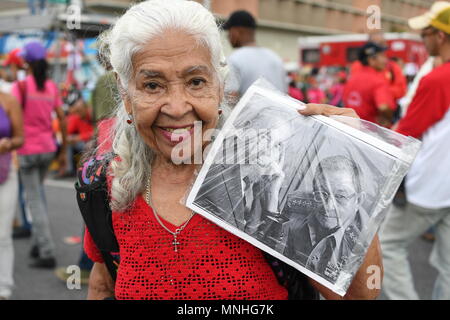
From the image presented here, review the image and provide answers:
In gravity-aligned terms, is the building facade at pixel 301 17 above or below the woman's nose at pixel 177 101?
below

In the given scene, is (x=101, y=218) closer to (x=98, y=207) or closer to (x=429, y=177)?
(x=98, y=207)

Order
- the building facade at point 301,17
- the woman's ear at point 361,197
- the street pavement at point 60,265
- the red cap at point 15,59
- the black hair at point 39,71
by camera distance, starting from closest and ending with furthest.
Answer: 1. the woman's ear at point 361,197
2. the street pavement at point 60,265
3. the black hair at point 39,71
4. the red cap at point 15,59
5. the building facade at point 301,17

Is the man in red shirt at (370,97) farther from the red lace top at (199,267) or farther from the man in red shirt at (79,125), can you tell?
the man in red shirt at (79,125)

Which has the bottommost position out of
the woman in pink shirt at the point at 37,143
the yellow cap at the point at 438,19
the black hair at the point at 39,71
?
the woman in pink shirt at the point at 37,143

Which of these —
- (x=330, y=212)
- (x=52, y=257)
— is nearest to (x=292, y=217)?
(x=330, y=212)

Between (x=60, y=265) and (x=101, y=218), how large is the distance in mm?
3415

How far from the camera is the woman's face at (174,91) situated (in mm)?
1259

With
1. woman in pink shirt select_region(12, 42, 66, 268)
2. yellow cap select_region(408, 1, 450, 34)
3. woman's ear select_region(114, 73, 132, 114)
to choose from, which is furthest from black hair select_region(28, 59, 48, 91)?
woman's ear select_region(114, 73, 132, 114)

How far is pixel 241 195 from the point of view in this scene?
4.02 feet

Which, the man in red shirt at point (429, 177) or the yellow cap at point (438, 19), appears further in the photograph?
the yellow cap at point (438, 19)

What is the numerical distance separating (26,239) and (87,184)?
4358mm

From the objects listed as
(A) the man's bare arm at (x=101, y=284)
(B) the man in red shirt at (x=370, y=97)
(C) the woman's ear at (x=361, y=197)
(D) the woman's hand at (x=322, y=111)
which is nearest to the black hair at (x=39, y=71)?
→ (B) the man in red shirt at (x=370, y=97)

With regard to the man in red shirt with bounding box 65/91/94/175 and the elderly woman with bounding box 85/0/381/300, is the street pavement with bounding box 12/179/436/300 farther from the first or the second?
the man in red shirt with bounding box 65/91/94/175

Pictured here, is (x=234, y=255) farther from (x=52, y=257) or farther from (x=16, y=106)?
(x=52, y=257)
